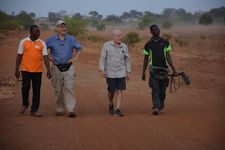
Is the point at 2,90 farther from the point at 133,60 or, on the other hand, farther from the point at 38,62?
the point at 133,60

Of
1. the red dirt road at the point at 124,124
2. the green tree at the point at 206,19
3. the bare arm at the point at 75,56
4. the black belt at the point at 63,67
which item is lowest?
the red dirt road at the point at 124,124

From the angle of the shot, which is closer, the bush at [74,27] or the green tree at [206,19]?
the bush at [74,27]

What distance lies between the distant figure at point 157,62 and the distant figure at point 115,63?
459 millimetres

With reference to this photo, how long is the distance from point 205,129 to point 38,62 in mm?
3342

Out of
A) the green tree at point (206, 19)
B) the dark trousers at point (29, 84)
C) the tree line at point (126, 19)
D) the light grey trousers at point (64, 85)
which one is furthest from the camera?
the green tree at point (206, 19)

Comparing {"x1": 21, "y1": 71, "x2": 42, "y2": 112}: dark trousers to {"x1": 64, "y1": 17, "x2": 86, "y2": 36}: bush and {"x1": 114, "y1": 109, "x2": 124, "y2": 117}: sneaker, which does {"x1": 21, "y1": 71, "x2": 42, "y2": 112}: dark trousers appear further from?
{"x1": 64, "y1": 17, "x2": 86, "y2": 36}: bush

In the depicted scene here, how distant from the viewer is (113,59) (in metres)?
9.79

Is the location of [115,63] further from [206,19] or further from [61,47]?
[206,19]

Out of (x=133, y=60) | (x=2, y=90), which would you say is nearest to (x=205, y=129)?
(x=2, y=90)

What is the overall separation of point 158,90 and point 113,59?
1128 millimetres

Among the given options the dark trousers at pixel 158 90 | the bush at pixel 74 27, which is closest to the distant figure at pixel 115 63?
the dark trousers at pixel 158 90

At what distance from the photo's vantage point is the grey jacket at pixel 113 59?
9781 mm

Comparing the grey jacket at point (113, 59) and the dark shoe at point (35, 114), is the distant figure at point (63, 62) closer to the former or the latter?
the dark shoe at point (35, 114)

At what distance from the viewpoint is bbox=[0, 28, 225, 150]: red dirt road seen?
7.37 metres
